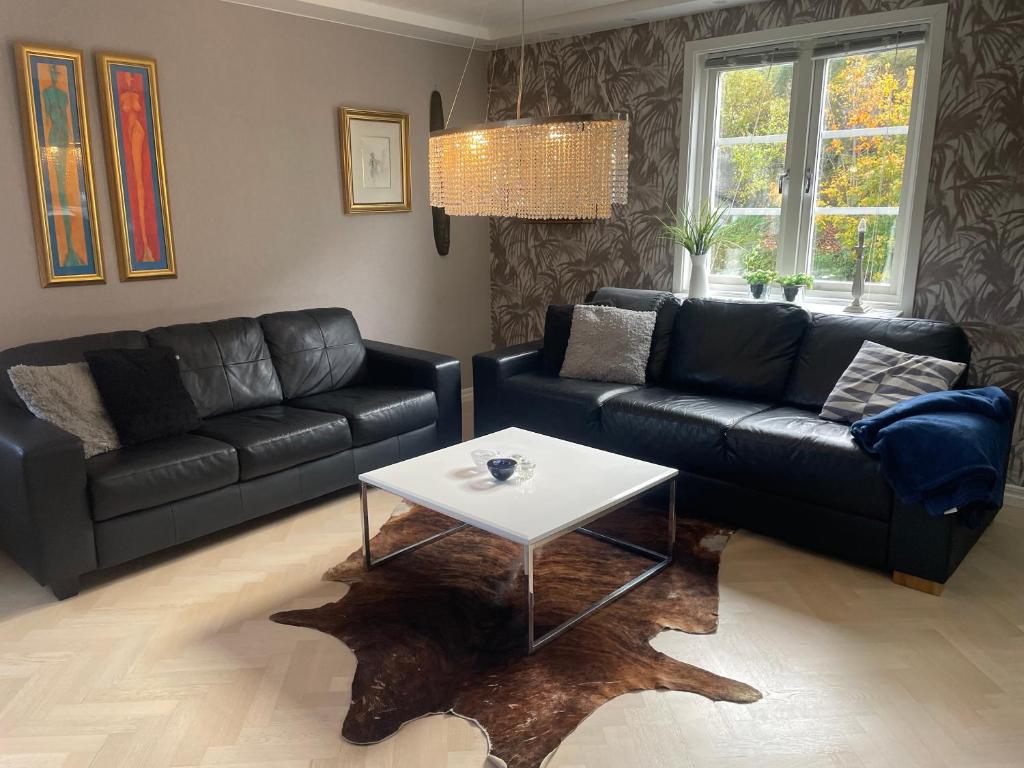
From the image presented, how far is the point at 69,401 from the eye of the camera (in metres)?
3.11

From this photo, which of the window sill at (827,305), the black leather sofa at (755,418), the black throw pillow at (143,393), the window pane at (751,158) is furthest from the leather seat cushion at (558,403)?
the black throw pillow at (143,393)

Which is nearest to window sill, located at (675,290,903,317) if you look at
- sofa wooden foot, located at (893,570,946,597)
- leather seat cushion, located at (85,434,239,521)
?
sofa wooden foot, located at (893,570,946,597)

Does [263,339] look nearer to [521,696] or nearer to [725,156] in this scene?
[521,696]

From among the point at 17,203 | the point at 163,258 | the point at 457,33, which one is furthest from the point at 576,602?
the point at 457,33

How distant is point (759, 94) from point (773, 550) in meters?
2.56

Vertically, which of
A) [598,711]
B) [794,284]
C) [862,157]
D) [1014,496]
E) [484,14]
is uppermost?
[484,14]

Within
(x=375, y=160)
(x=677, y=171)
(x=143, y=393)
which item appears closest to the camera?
(x=143, y=393)

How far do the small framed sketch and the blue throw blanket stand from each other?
3.11m

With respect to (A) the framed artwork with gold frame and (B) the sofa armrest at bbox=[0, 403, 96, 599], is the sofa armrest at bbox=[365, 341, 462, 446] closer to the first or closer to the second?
(A) the framed artwork with gold frame

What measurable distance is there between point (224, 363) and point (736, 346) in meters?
2.59

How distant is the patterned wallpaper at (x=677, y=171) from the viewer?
11.3 feet

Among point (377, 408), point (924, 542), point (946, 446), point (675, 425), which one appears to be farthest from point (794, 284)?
point (377, 408)

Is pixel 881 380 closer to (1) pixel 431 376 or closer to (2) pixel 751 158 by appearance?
(2) pixel 751 158

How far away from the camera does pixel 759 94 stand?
4.25m
